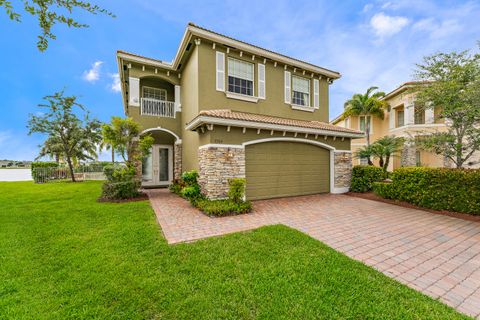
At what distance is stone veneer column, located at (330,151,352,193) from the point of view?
36.1 feet

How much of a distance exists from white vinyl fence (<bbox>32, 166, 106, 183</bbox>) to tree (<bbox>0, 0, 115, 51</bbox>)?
2193 cm

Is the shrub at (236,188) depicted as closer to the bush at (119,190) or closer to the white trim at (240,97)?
the white trim at (240,97)

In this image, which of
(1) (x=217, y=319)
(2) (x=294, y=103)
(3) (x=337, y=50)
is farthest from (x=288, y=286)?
(3) (x=337, y=50)

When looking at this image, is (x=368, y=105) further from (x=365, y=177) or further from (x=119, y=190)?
(x=119, y=190)

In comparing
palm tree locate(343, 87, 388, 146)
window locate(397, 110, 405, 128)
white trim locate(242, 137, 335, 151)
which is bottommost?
white trim locate(242, 137, 335, 151)

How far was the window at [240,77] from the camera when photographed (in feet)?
33.3

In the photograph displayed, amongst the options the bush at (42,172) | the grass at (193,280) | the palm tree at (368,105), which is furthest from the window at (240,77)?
the bush at (42,172)

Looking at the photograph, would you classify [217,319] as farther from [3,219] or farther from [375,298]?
[3,219]

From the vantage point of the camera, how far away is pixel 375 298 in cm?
270

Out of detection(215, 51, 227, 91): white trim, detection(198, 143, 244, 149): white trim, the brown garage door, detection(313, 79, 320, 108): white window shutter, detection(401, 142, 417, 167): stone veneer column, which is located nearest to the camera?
detection(198, 143, 244, 149): white trim

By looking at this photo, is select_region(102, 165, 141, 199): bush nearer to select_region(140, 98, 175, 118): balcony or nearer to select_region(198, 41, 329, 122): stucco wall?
select_region(140, 98, 175, 118): balcony

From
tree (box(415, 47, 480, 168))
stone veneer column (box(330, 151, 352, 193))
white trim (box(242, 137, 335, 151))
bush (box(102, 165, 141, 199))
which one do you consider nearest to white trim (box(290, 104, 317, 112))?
white trim (box(242, 137, 335, 151))

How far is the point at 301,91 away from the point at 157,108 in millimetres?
8742

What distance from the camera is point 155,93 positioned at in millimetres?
12750
